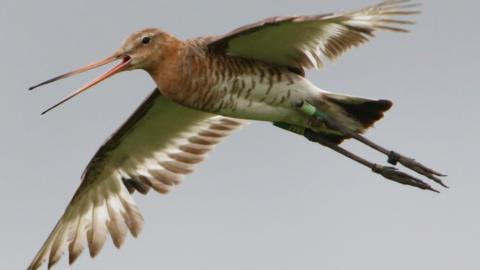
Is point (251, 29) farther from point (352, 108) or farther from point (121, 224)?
point (121, 224)

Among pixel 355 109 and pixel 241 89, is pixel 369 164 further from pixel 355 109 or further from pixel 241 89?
pixel 241 89

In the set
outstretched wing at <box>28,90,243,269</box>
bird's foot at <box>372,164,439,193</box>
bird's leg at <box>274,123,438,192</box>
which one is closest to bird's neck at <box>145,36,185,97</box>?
bird's leg at <box>274,123,438,192</box>

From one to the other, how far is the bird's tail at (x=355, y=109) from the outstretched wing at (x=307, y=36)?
1.65ft

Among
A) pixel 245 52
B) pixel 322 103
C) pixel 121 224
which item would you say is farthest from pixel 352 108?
pixel 121 224

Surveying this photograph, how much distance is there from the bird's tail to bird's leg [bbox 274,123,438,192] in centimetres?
38

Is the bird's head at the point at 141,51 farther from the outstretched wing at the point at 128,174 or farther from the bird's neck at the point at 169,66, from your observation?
the outstretched wing at the point at 128,174

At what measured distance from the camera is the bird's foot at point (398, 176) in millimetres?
16047

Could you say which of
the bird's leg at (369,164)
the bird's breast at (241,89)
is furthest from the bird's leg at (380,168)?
the bird's breast at (241,89)

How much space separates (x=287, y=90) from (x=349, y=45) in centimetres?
87

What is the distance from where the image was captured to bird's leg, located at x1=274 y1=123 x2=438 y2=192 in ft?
52.8

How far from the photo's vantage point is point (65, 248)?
17.8 m

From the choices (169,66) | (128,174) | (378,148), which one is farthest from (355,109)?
(128,174)

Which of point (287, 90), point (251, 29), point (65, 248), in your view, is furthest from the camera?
point (65, 248)

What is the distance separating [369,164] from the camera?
16.3 metres
